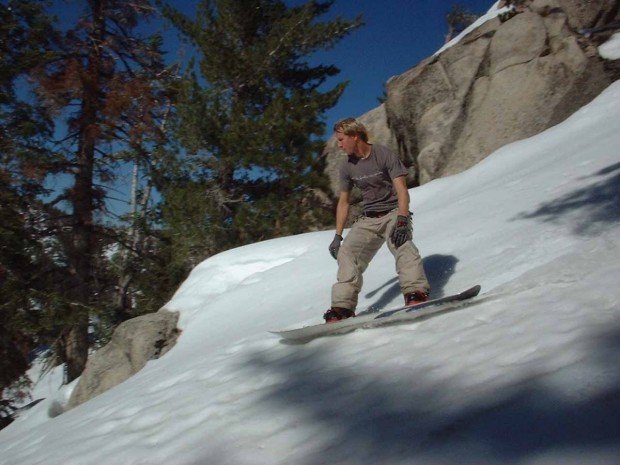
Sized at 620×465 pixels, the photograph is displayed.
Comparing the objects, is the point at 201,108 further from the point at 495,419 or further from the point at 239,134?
the point at 495,419

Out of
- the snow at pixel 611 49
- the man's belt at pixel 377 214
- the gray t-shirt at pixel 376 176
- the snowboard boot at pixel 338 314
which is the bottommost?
the snowboard boot at pixel 338 314

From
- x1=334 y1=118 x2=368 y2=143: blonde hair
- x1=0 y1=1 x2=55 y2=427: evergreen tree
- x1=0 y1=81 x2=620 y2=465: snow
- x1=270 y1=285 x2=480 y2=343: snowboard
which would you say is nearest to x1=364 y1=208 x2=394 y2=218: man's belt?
x1=334 y1=118 x2=368 y2=143: blonde hair

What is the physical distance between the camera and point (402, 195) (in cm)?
385

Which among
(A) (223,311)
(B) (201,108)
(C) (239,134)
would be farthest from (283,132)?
(A) (223,311)

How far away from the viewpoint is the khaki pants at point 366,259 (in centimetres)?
370

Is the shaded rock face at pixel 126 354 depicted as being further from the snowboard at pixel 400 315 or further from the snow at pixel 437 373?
the snowboard at pixel 400 315

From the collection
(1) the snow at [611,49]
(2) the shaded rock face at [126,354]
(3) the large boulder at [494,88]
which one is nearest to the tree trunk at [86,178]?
(2) the shaded rock face at [126,354]

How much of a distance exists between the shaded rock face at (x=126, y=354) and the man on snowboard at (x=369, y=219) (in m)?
3.92

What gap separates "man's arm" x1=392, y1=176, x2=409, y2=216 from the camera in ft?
12.5

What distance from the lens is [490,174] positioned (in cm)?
876

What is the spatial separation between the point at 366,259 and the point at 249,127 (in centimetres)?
914

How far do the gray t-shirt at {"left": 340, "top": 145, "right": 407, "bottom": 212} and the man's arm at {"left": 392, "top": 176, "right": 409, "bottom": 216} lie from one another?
0.37 ft

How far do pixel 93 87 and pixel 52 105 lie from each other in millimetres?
1270

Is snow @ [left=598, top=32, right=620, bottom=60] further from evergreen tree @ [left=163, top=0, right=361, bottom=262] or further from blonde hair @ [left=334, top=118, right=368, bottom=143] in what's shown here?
blonde hair @ [left=334, top=118, right=368, bottom=143]
